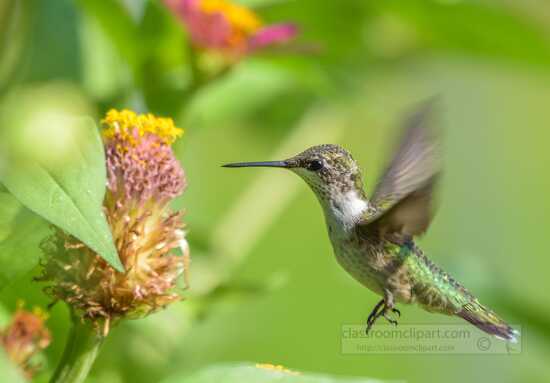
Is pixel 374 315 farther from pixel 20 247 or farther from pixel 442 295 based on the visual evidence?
pixel 20 247

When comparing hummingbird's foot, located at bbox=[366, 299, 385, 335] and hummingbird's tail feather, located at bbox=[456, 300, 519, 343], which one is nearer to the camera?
hummingbird's foot, located at bbox=[366, 299, 385, 335]

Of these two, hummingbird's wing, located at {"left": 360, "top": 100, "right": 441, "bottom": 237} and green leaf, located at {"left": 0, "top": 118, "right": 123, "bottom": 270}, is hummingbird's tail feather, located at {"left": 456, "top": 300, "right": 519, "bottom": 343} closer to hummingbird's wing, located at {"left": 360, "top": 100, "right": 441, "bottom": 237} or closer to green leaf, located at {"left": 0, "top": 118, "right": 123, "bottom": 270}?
hummingbird's wing, located at {"left": 360, "top": 100, "right": 441, "bottom": 237}

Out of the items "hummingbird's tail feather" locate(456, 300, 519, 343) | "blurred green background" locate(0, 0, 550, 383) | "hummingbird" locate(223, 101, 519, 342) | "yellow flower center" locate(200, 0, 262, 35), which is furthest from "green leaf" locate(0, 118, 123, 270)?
"hummingbird's tail feather" locate(456, 300, 519, 343)

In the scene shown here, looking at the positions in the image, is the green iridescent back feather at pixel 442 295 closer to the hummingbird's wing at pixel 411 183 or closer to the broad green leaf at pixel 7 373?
the hummingbird's wing at pixel 411 183

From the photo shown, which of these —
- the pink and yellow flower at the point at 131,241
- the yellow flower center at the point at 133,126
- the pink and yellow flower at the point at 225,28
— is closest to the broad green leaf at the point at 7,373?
the pink and yellow flower at the point at 131,241

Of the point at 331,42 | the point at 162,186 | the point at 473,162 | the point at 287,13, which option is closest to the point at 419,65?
the point at 331,42

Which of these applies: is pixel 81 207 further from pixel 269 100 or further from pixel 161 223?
pixel 269 100
